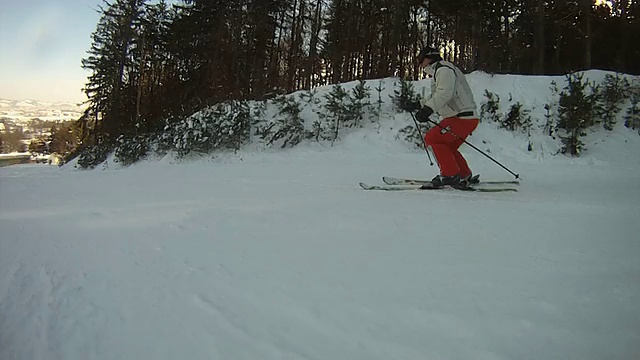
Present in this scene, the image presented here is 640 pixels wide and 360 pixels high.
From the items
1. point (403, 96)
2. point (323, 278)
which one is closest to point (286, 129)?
point (403, 96)

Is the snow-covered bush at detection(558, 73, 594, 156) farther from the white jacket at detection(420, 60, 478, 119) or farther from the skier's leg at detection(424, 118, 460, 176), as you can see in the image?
the skier's leg at detection(424, 118, 460, 176)

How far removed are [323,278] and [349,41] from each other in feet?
55.3

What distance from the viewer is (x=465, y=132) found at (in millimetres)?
4645

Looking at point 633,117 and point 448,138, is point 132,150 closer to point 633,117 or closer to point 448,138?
point 448,138

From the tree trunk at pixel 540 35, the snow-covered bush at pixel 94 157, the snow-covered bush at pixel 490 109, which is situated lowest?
the snow-covered bush at pixel 94 157

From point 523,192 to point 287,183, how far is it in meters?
→ 3.04

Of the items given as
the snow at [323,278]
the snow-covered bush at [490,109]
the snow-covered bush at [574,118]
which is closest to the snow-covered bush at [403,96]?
the snow-covered bush at [490,109]

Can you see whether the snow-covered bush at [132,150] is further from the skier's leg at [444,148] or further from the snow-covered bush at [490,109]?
the snow-covered bush at [490,109]

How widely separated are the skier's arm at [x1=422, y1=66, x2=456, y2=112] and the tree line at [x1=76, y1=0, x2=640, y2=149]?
33.7 ft

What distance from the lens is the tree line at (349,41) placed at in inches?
613

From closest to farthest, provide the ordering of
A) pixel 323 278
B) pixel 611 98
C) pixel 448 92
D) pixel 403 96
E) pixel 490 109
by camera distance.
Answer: pixel 323 278 < pixel 448 92 < pixel 611 98 < pixel 490 109 < pixel 403 96

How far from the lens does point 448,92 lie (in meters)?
4.41

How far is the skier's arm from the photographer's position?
4.41 m

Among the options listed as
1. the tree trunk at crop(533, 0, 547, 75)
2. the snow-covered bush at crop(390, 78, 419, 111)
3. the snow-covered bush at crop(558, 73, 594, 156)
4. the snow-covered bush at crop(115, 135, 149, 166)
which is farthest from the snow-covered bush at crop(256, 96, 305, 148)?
the tree trunk at crop(533, 0, 547, 75)
